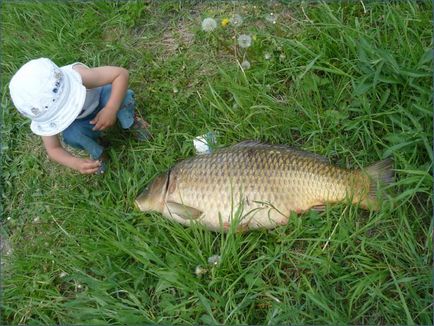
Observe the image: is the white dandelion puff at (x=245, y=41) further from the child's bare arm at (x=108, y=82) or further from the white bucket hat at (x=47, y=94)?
the white bucket hat at (x=47, y=94)

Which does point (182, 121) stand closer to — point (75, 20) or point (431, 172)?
point (75, 20)

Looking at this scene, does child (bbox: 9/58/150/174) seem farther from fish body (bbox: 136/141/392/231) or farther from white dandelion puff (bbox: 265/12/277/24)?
white dandelion puff (bbox: 265/12/277/24)

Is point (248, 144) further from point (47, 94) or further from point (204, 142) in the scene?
Answer: point (47, 94)

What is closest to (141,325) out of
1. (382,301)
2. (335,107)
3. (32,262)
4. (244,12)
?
(32,262)

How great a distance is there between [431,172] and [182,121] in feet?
4.52

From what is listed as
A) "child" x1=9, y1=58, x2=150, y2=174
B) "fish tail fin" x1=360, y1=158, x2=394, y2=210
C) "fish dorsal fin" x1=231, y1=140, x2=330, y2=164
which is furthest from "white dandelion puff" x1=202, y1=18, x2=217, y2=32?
"fish tail fin" x1=360, y1=158, x2=394, y2=210

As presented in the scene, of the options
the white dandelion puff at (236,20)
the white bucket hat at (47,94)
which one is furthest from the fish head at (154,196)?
the white dandelion puff at (236,20)

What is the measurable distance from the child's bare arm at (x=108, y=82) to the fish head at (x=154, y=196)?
1.48 ft

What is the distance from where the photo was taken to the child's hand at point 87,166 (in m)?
2.71

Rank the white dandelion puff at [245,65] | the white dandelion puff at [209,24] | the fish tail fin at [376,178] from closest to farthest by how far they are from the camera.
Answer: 1. the fish tail fin at [376,178]
2. the white dandelion puff at [245,65]
3. the white dandelion puff at [209,24]

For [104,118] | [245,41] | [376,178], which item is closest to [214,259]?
[376,178]

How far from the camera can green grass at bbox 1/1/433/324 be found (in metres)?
2.29

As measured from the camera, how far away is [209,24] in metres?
3.04

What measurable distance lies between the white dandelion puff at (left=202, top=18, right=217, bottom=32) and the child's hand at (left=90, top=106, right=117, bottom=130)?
0.81 metres
